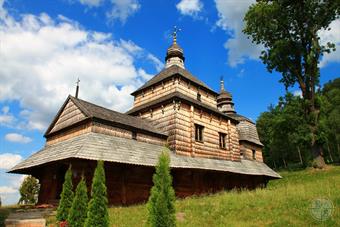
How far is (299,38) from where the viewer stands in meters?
Result: 29.1

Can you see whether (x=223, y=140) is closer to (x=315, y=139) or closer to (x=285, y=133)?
(x=315, y=139)

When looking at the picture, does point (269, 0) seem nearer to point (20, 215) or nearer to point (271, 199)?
point (271, 199)

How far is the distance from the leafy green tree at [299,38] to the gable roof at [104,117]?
1674cm

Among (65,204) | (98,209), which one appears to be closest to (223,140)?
(65,204)

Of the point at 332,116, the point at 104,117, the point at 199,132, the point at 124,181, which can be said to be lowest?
the point at 124,181

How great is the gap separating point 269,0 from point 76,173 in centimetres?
2600

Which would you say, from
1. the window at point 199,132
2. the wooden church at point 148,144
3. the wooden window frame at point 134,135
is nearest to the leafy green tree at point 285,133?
the wooden church at point 148,144

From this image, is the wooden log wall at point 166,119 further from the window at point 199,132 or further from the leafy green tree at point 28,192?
the leafy green tree at point 28,192

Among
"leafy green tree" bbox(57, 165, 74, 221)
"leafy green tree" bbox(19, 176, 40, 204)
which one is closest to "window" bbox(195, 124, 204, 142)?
"leafy green tree" bbox(57, 165, 74, 221)

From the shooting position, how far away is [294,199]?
12.3 meters

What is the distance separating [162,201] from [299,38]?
2676 centimetres

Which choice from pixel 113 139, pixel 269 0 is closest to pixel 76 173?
pixel 113 139

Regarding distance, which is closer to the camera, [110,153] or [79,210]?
[79,210]

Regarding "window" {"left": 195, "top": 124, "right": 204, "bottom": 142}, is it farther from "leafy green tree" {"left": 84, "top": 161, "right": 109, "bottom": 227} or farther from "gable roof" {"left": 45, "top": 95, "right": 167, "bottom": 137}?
"leafy green tree" {"left": 84, "top": 161, "right": 109, "bottom": 227}
